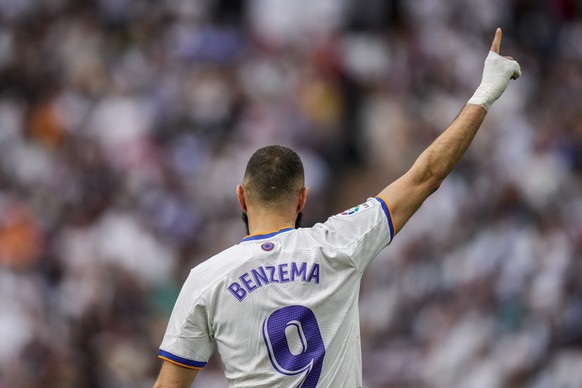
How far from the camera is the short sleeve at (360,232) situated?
391 cm

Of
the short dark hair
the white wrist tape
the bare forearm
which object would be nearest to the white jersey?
the short dark hair

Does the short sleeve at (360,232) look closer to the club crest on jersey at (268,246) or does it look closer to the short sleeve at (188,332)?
the club crest on jersey at (268,246)

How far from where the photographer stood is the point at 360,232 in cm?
394

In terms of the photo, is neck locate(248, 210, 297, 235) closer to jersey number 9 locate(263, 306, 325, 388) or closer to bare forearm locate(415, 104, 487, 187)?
jersey number 9 locate(263, 306, 325, 388)

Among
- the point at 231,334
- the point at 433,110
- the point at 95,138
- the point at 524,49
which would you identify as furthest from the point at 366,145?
the point at 231,334

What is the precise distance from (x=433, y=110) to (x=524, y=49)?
5.01 feet

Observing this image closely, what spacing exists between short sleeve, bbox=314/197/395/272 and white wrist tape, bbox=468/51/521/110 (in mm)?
587

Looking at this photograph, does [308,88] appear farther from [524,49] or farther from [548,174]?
[548,174]

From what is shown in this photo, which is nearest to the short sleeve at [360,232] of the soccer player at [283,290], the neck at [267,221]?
the soccer player at [283,290]

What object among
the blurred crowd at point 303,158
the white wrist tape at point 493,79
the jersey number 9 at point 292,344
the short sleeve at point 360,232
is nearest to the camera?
the jersey number 9 at point 292,344

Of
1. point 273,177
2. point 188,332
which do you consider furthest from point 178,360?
point 273,177

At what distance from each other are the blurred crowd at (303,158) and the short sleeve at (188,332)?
20.5 ft

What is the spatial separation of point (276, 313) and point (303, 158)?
27.7 ft

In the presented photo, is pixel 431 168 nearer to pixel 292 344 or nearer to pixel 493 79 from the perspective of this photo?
pixel 493 79
